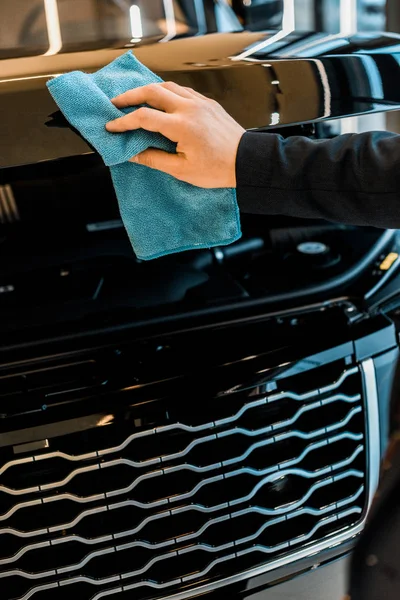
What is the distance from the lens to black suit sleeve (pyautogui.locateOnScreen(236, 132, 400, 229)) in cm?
63

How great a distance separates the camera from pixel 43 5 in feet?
2.56

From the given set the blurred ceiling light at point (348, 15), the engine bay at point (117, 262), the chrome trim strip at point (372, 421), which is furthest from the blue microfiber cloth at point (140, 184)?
the blurred ceiling light at point (348, 15)

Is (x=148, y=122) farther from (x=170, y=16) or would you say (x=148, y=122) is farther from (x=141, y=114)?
(x=170, y=16)

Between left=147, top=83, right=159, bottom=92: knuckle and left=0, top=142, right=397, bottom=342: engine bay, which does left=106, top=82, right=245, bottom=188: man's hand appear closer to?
left=147, top=83, right=159, bottom=92: knuckle

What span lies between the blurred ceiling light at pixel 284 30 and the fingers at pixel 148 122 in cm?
18

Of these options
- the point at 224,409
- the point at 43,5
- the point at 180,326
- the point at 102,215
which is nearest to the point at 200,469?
the point at 224,409

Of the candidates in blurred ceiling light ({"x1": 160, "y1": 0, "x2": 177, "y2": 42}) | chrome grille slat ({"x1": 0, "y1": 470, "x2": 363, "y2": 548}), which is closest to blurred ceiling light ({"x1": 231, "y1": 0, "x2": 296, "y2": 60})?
blurred ceiling light ({"x1": 160, "y1": 0, "x2": 177, "y2": 42})

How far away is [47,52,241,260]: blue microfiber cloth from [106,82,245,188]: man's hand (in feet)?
0.04

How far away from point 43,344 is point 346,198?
390 millimetres

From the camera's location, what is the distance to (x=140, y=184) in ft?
2.14

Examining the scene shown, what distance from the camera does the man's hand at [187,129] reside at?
0.61 meters

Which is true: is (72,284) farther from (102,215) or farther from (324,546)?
(324,546)

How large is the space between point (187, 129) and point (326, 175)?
0.15 metres

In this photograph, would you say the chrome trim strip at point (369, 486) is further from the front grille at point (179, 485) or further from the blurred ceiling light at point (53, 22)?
the blurred ceiling light at point (53, 22)
